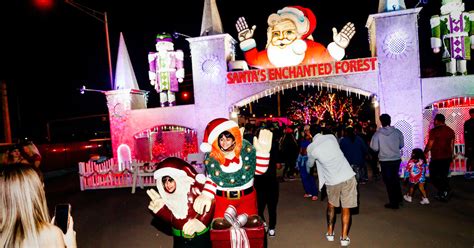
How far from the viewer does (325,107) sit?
3806cm

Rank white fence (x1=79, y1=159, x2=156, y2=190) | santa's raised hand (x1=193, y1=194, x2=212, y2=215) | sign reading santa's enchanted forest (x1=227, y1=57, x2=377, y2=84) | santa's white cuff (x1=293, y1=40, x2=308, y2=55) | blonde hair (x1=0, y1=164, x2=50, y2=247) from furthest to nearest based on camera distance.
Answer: santa's white cuff (x1=293, y1=40, x2=308, y2=55), white fence (x1=79, y1=159, x2=156, y2=190), sign reading santa's enchanted forest (x1=227, y1=57, x2=377, y2=84), santa's raised hand (x1=193, y1=194, x2=212, y2=215), blonde hair (x1=0, y1=164, x2=50, y2=247)

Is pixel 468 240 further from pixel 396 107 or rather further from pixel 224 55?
pixel 224 55

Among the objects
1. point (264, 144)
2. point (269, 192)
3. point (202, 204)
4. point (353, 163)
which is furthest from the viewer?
point (353, 163)

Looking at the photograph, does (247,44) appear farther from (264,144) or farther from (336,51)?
(264,144)

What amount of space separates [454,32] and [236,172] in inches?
360

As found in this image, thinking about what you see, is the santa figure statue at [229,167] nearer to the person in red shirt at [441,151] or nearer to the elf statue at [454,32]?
the person in red shirt at [441,151]

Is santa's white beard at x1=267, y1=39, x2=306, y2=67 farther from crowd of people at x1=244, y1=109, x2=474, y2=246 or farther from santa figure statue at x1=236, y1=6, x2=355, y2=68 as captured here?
crowd of people at x1=244, y1=109, x2=474, y2=246

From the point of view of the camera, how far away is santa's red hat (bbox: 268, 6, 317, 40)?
10922 mm

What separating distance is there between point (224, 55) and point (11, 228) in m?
10.0

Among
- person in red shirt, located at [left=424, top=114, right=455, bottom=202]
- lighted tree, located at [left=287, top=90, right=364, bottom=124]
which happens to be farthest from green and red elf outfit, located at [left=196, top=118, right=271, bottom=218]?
lighted tree, located at [left=287, top=90, right=364, bottom=124]

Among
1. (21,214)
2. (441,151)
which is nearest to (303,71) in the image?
(441,151)

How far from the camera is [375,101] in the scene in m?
10.7

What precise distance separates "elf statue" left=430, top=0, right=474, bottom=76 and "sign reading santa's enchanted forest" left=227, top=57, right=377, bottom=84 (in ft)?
6.46

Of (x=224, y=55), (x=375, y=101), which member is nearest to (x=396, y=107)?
(x=375, y=101)
